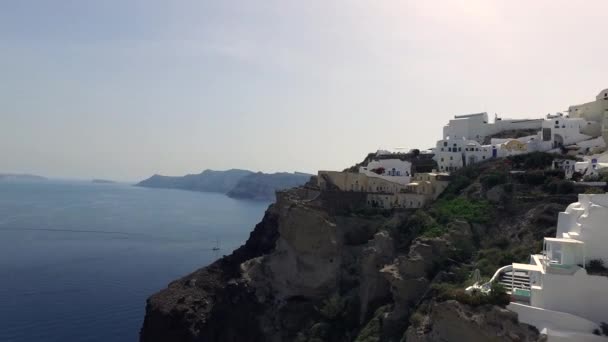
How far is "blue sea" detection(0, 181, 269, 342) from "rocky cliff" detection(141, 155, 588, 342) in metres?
8.83

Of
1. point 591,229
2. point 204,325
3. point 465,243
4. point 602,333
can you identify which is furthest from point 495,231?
point 204,325

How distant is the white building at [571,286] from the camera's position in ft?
56.1

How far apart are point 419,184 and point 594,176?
1286 cm

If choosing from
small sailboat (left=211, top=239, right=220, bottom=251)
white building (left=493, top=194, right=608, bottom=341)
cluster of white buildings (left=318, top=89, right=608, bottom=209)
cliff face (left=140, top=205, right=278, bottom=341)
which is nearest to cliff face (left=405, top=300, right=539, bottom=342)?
white building (left=493, top=194, right=608, bottom=341)

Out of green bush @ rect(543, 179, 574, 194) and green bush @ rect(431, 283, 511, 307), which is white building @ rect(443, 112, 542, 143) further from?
green bush @ rect(431, 283, 511, 307)

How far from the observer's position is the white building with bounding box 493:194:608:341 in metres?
17.1

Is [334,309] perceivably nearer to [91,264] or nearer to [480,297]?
[480,297]

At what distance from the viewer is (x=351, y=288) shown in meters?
34.2

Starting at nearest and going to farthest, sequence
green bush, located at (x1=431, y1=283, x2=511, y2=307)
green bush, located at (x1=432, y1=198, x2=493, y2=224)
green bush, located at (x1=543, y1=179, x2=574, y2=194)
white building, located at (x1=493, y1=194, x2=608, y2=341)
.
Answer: white building, located at (x1=493, y1=194, x2=608, y2=341), green bush, located at (x1=431, y1=283, x2=511, y2=307), green bush, located at (x1=543, y1=179, x2=574, y2=194), green bush, located at (x1=432, y1=198, x2=493, y2=224)

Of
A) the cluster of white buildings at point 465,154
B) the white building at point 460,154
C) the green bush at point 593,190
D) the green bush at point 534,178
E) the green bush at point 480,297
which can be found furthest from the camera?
the white building at point 460,154

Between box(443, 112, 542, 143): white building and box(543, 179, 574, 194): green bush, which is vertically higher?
box(443, 112, 542, 143): white building

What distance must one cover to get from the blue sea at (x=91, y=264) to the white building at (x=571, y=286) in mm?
31979

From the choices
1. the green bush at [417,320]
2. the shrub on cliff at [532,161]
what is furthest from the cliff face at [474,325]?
the shrub on cliff at [532,161]

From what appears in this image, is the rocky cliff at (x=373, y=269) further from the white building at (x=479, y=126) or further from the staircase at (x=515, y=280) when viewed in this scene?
the white building at (x=479, y=126)
